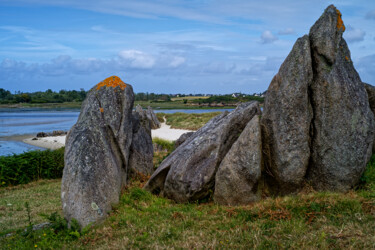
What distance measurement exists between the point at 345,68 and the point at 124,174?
7.39m

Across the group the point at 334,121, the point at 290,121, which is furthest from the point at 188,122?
the point at 334,121

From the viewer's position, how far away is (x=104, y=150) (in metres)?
9.33

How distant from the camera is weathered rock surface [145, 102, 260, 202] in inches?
377

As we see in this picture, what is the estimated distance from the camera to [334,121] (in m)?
8.95

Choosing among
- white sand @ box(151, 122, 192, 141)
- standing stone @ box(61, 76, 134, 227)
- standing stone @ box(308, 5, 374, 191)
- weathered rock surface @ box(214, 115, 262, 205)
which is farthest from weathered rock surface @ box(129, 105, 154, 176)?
white sand @ box(151, 122, 192, 141)

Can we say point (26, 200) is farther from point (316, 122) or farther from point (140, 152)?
point (316, 122)

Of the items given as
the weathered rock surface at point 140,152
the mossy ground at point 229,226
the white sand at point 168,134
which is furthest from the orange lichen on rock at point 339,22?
the white sand at point 168,134

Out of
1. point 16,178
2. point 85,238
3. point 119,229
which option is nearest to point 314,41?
point 119,229

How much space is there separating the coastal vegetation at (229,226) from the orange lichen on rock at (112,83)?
366 centimetres

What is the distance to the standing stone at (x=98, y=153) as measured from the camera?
331 inches

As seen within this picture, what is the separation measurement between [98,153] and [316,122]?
19.5 feet

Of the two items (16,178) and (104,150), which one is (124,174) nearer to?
(104,150)

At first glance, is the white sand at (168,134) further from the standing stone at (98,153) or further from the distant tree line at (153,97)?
the distant tree line at (153,97)

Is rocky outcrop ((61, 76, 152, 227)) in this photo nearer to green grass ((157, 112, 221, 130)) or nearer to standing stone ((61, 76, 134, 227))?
standing stone ((61, 76, 134, 227))
